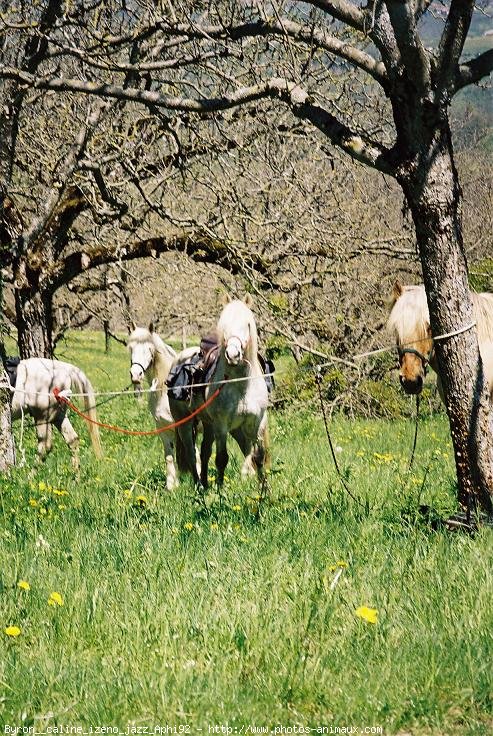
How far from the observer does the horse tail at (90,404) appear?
35.2 feet

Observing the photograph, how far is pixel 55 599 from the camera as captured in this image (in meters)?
3.93

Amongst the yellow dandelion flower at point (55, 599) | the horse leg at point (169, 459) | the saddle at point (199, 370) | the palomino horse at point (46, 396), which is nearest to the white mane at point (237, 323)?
the saddle at point (199, 370)

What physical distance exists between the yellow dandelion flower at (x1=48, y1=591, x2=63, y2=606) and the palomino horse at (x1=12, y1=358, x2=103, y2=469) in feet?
24.8

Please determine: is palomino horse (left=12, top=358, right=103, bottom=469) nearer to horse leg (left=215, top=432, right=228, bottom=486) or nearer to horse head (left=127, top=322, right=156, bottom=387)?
horse head (left=127, top=322, right=156, bottom=387)

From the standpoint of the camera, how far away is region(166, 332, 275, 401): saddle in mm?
8273

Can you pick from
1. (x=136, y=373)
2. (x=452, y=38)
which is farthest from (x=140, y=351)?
(x=452, y=38)

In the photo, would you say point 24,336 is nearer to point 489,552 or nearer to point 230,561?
point 230,561

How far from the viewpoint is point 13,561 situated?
4.77 meters

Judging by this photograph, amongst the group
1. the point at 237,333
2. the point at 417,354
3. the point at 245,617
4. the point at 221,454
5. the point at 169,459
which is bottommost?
the point at 245,617

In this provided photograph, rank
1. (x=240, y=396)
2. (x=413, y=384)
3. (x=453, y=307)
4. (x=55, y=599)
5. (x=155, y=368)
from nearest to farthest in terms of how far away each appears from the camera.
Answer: (x=55, y=599) < (x=453, y=307) < (x=413, y=384) < (x=240, y=396) < (x=155, y=368)

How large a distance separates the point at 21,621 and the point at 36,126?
8.93 meters

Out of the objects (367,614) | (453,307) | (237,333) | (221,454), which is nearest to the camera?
(367,614)

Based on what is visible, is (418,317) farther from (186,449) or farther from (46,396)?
(46,396)

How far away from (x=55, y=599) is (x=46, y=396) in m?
8.69
